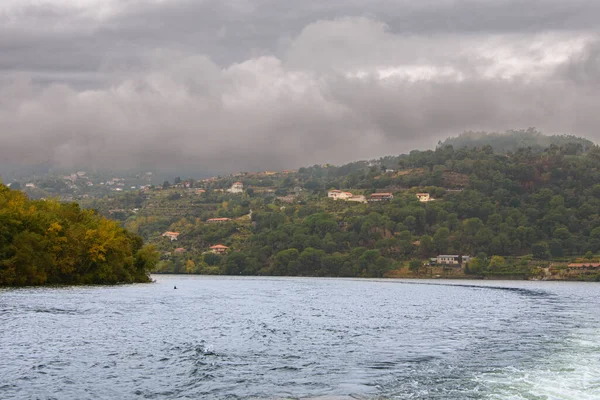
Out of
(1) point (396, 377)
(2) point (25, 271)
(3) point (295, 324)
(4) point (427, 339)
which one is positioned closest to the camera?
(1) point (396, 377)

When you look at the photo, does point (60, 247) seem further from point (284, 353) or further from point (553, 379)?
point (553, 379)

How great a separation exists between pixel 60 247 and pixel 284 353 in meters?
73.2

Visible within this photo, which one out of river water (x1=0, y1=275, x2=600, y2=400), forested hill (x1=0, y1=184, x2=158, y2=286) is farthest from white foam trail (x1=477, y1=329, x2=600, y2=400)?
forested hill (x1=0, y1=184, x2=158, y2=286)

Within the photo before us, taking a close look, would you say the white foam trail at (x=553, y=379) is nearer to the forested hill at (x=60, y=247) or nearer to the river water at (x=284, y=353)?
the river water at (x=284, y=353)

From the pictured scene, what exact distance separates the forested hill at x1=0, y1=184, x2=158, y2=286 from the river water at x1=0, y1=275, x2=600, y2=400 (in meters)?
21.9

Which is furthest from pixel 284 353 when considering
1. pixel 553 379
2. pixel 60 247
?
pixel 60 247

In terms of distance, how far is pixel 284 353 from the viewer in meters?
44.4

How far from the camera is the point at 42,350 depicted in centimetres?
4219

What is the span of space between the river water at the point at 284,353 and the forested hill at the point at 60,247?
861 inches

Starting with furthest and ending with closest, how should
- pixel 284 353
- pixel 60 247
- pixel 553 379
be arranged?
pixel 60 247 < pixel 284 353 < pixel 553 379

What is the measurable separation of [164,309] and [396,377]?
44113 mm

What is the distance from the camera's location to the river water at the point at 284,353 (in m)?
32.1

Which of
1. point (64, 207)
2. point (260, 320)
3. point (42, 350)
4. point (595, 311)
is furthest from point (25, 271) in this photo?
point (595, 311)

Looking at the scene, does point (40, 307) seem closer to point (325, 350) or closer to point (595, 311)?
point (325, 350)
